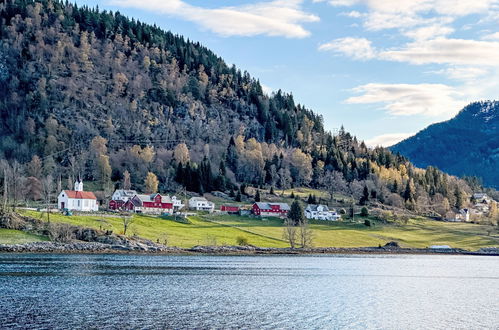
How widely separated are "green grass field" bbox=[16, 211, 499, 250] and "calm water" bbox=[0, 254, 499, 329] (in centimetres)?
2403

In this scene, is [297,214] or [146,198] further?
[146,198]

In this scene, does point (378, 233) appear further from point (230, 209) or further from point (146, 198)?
point (146, 198)

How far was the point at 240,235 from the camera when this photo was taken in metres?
141

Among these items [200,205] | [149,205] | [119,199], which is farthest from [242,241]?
[200,205]

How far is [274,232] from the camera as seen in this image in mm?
152375

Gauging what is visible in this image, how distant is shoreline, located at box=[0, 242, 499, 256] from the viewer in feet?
342

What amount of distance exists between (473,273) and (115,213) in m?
76.2

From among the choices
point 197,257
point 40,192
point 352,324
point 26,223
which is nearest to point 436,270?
point 197,257

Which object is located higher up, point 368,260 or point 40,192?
point 40,192

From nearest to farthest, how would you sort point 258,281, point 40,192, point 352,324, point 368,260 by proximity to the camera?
point 352,324
point 258,281
point 368,260
point 40,192

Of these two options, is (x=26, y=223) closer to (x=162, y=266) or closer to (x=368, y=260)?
(x=162, y=266)

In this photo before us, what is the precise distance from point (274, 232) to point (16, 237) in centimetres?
6317

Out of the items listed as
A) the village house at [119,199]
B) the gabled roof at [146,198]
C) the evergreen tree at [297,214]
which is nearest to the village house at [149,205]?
the gabled roof at [146,198]

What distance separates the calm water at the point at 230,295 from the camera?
47906mm
